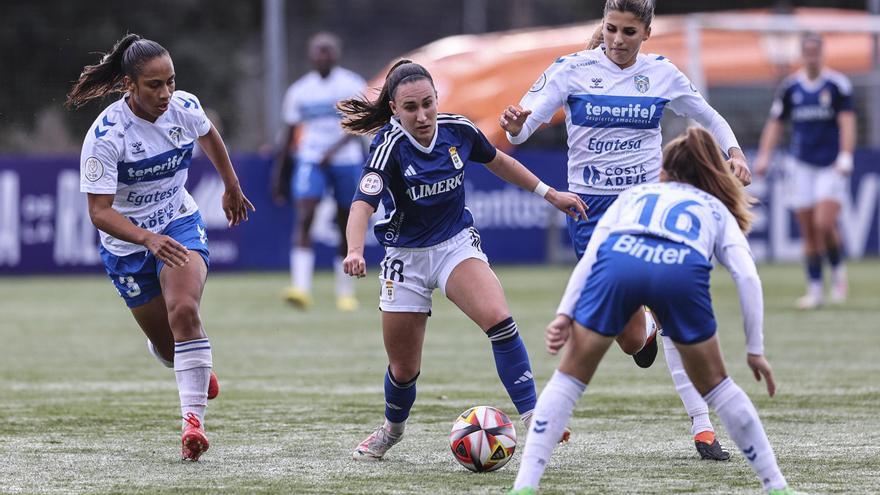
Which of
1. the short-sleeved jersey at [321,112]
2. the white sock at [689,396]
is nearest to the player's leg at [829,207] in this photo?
the short-sleeved jersey at [321,112]

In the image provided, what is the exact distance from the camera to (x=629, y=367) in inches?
393

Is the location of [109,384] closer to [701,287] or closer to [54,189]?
[701,287]

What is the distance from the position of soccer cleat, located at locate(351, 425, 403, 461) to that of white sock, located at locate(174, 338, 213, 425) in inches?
29.0

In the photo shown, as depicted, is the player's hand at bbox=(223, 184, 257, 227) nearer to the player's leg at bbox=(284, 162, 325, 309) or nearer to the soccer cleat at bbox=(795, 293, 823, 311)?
the player's leg at bbox=(284, 162, 325, 309)

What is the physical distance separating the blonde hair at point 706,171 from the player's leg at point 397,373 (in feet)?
4.96

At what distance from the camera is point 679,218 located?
506cm

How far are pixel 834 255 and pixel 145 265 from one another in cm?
890

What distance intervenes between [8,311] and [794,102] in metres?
8.12

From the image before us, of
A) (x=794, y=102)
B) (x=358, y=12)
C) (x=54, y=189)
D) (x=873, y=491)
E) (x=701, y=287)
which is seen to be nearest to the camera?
(x=701, y=287)

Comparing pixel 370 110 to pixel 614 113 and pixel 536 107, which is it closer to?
pixel 536 107

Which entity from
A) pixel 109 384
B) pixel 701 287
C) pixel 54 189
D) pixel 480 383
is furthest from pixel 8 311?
pixel 701 287

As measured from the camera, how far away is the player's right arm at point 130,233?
20.7ft

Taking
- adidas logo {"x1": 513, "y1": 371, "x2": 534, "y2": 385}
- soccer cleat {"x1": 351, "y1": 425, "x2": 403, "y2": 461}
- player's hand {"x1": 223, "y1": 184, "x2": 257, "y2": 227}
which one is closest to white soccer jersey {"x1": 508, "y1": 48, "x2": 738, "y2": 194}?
adidas logo {"x1": 513, "y1": 371, "x2": 534, "y2": 385}

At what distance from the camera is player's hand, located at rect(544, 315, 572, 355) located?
197 inches
